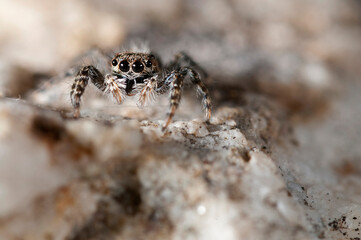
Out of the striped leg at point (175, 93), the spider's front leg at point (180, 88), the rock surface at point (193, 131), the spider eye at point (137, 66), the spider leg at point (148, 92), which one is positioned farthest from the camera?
the spider eye at point (137, 66)

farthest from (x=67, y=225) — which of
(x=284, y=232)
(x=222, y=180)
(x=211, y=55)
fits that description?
(x=211, y=55)

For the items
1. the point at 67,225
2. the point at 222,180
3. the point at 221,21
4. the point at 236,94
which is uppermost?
the point at 221,21

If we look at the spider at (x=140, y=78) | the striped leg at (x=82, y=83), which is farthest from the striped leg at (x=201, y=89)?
the striped leg at (x=82, y=83)

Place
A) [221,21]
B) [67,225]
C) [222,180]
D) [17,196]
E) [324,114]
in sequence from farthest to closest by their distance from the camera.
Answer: [221,21] → [324,114] → [222,180] → [67,225] → [17,196]

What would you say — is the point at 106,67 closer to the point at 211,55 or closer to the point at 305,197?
the point at 211,55

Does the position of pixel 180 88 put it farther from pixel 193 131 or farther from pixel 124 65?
pixel 124 65

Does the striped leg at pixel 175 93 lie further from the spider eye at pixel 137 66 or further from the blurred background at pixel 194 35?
the blurred background at pixel 194 35

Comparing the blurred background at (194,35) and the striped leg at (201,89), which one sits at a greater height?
the blurred background at (194,35)
